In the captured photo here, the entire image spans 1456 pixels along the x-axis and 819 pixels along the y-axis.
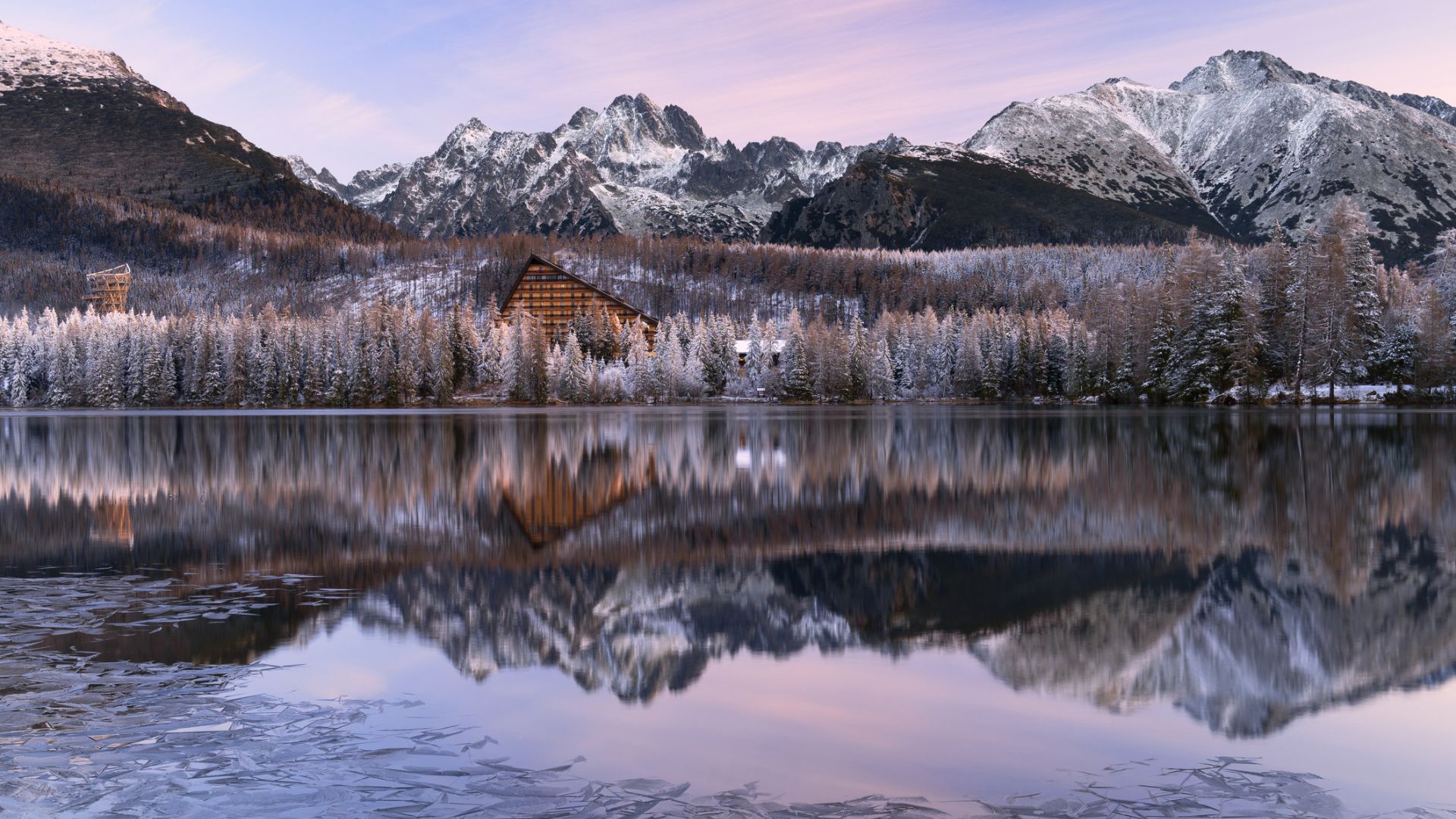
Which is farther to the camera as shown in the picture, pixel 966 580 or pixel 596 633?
pixel 966 580

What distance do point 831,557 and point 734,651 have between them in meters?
5.56

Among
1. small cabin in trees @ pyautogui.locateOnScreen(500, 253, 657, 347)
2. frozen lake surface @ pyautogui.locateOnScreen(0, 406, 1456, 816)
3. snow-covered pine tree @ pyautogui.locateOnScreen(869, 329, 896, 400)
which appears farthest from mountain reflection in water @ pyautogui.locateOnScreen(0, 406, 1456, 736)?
small cabin in trees @ pyautogui.locateOnScreen(500, 253, 657, 347)

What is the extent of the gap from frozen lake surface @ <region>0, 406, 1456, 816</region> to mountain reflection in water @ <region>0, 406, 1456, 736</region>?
0.29 ft

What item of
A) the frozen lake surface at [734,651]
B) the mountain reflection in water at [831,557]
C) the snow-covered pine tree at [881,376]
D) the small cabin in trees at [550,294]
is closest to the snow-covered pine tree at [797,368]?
the snow-covered pine tree at [881,376]

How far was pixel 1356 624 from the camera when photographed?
11336 millimetres

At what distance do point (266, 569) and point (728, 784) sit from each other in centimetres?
1070

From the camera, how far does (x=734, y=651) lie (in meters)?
10.6

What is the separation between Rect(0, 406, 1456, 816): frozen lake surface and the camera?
712cm

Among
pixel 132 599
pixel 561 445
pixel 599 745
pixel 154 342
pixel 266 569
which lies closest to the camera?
pixel 599 745

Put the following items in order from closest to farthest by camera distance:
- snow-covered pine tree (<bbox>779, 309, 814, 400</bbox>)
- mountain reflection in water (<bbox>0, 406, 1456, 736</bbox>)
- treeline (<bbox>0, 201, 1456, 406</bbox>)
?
1. mountain reflection in water (<bbox>0, 406, 1456, 736</bbox>)
2. treeline (<bbox>0, 201, 1456, 406</bbox>)
3. snow-covered pine tree (<bbox>779, 309, 814, 400</bbox>)

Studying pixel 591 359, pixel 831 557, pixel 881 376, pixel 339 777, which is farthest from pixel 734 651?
pixel 591 359

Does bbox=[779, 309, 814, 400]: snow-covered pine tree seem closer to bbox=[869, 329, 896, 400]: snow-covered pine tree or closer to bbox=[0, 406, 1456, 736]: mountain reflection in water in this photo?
bbox=[869, 329, 896, 400]: snow-covered pine tree

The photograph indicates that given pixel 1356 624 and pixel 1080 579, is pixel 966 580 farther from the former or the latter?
pixel 1356 624

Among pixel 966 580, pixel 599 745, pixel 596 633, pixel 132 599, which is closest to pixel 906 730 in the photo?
pixel 599 745
